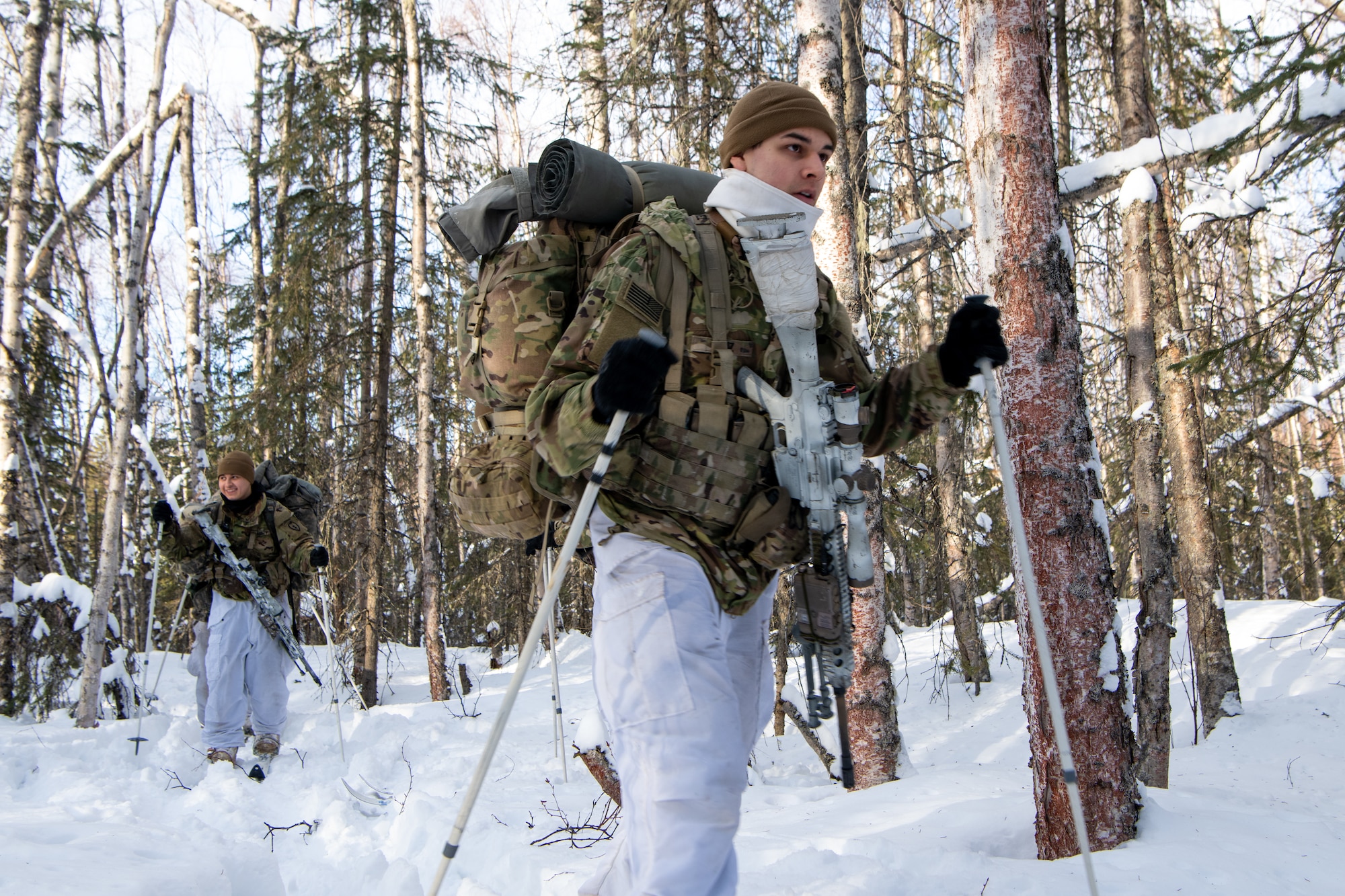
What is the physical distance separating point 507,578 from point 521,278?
11.4m

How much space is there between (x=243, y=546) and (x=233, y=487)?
18.4 inches

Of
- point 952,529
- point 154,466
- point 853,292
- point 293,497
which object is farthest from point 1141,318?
point 154,466

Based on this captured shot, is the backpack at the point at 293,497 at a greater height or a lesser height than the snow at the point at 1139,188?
lesser

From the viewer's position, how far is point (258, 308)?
13.4 m

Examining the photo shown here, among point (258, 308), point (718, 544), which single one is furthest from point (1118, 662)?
point (258, 308)

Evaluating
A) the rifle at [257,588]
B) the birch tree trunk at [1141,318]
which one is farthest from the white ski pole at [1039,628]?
the rifle at [257,588]

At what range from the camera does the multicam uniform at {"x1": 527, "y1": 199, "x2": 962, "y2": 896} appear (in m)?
1.89

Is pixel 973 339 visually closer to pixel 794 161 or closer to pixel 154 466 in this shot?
pixel 794 161

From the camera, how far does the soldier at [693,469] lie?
6.19 feet

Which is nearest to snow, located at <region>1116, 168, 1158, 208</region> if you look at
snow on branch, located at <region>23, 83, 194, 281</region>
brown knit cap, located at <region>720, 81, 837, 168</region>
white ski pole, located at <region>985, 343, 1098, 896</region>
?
brown knit cap, located at <region>720, 81, 837, 168</region>

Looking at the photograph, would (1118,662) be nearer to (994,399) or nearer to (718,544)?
(994,399)

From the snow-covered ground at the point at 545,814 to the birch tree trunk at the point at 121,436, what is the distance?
0.47m

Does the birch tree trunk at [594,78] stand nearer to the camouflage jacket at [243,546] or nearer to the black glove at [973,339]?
the camouflage jacket at [243,546]

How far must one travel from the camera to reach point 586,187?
238 cm
